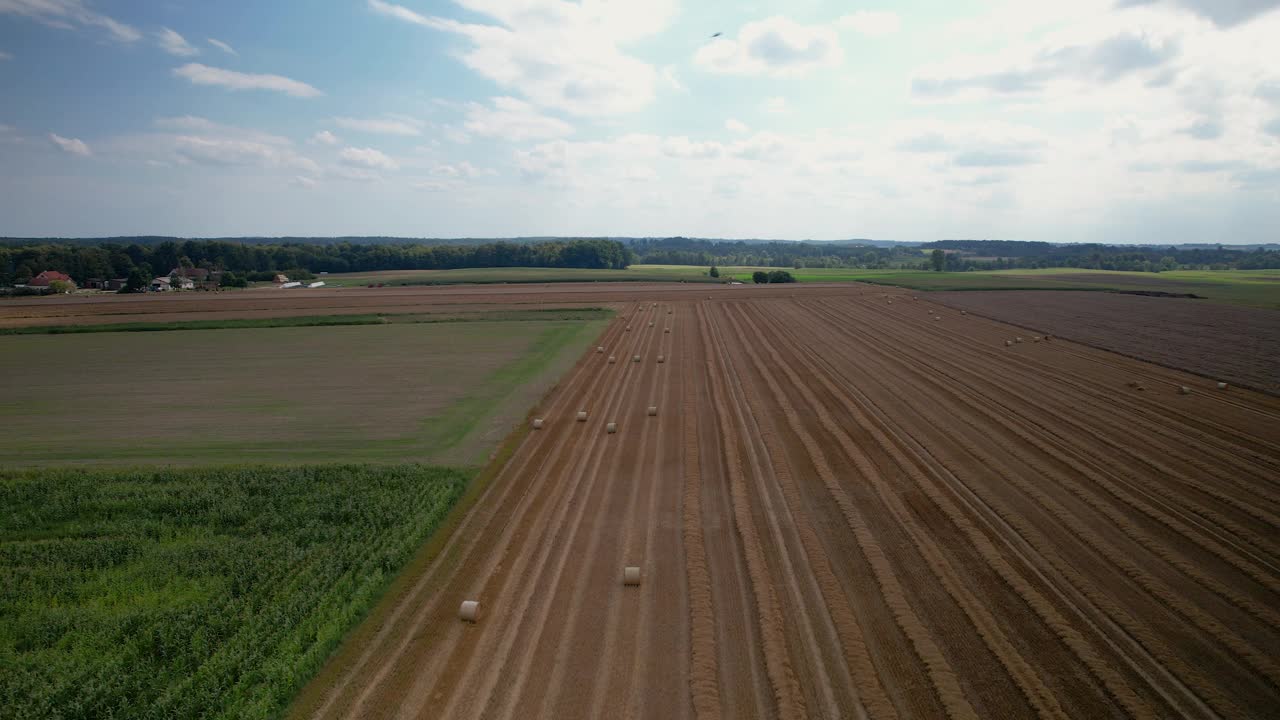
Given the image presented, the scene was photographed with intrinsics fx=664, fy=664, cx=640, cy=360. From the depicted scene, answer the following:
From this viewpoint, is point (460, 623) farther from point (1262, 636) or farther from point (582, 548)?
point (1262, 636)

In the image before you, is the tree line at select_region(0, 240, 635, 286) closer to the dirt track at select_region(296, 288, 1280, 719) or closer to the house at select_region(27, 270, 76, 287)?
Result: the house at select_region(27, 270, 76, 287)

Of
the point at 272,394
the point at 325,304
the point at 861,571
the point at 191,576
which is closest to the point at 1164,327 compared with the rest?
the point at 861,571

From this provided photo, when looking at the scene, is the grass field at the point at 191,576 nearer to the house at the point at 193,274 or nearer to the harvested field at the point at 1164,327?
the harvested field at the point at 1164,327

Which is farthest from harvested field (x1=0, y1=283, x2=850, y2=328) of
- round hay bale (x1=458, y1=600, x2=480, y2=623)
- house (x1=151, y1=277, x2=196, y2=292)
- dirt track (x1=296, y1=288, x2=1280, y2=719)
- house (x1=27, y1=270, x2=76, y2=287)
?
round hay bale (x1=458, y1=600, x2=480, y2=623)

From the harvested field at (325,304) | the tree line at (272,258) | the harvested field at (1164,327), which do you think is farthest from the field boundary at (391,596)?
the tree line at (272,258)

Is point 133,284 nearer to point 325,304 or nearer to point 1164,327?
point 325,304
